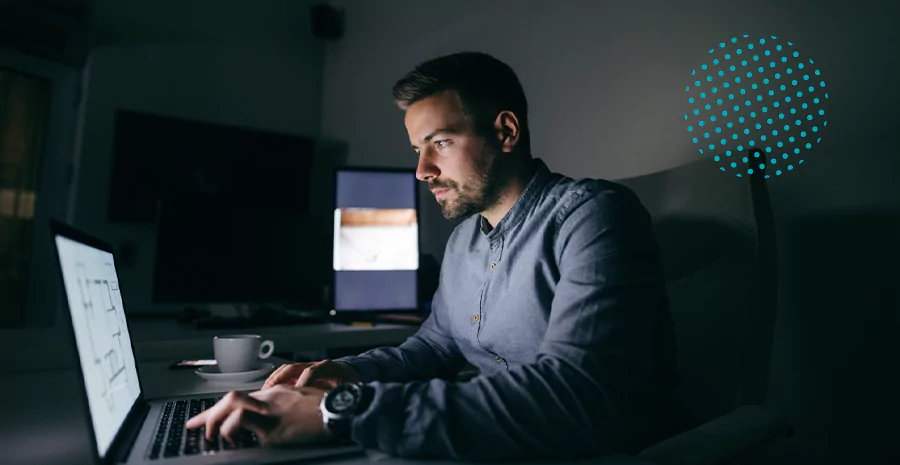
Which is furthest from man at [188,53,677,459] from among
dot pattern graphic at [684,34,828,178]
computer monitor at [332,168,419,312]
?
computer monitor at [332,168,419,312]

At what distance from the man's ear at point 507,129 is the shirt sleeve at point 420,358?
37 cm

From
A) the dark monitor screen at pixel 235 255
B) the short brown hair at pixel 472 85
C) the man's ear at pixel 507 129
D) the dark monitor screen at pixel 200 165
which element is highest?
the dark monitor screen at pixel 200 165

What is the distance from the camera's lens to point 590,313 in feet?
2.40

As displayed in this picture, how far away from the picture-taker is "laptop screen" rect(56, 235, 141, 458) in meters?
0.54

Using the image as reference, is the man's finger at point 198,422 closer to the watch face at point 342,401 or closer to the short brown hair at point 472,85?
the watch face at point 342,401

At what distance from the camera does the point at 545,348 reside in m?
0.74

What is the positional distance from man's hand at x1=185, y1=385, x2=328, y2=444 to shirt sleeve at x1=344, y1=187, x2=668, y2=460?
0.06 m

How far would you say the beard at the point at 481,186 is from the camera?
112 cm

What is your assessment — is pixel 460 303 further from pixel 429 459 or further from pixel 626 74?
pixel 626 74

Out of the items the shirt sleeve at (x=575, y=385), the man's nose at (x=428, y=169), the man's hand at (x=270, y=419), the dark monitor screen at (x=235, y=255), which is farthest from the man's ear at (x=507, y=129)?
the dark monitor screen at (x=235, y=255)

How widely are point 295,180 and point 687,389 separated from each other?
250 centimetres

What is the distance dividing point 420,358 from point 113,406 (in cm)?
61

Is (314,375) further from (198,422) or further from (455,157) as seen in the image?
(455,157)

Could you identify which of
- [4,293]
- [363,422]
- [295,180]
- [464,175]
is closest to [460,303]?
[464,175]
